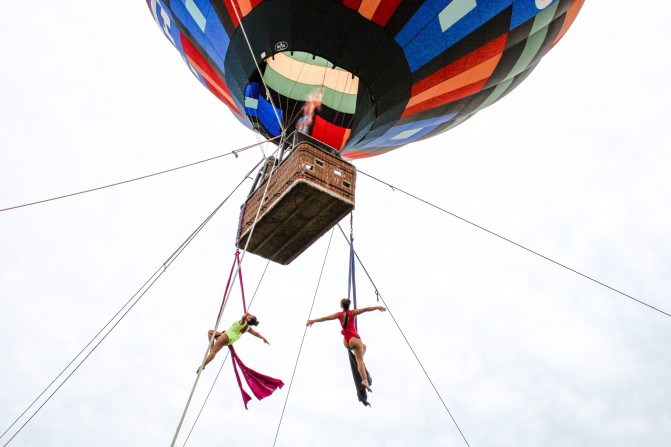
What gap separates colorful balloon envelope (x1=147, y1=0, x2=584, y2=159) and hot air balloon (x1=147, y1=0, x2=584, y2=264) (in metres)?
0.01

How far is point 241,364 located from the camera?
4516mm

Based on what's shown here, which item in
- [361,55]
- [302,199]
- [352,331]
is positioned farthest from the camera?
[361,55]

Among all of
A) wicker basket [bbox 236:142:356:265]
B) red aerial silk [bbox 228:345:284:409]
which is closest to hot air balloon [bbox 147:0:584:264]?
wicker basket [bbox 236:142:356:265]

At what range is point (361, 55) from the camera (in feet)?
16.3

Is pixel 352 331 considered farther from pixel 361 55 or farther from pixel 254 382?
pixel 361 55

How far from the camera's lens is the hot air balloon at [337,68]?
4.21 meters

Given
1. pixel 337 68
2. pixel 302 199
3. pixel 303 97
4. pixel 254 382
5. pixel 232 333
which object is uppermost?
pixel 337 68

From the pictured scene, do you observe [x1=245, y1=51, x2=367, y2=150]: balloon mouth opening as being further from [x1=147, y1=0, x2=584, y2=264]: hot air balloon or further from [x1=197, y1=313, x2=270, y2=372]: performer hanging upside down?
[x1=197, y1=313, x2=270, y2=372]: performer hanging upside down

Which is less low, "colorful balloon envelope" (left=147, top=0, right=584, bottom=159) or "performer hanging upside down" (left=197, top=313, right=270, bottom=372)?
"colorful balloon envelope" (left=147, top=0, right=584, bottom=159)

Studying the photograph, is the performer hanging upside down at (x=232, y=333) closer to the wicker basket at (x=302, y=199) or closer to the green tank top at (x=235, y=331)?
the green tank top at (x=235, y=331)

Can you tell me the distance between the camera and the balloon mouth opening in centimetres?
564

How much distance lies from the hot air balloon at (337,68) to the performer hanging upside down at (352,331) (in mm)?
642

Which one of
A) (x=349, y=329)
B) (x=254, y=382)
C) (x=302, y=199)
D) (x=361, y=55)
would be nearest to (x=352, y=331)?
(x=349, y=329)

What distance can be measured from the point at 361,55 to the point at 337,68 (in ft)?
1.29
